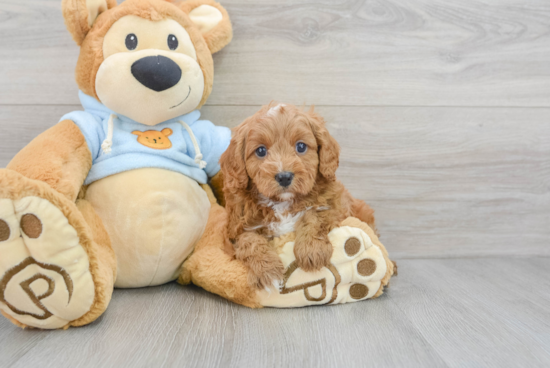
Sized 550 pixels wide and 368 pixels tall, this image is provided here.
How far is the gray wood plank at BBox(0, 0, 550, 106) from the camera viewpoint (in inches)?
58.7

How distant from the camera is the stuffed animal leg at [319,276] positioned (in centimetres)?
111

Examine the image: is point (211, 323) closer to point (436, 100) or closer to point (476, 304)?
point (476, 304)

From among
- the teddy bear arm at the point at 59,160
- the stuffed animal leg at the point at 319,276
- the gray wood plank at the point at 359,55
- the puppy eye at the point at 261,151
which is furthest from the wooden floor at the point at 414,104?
the puppy eye at the point at 261,151

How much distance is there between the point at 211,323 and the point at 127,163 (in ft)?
1.74

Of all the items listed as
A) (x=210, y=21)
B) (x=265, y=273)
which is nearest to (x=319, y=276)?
(x=265, y=273)

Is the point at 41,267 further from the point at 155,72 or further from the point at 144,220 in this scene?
the point at 155,72

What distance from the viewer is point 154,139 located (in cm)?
129

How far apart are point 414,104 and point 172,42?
0.94 meters

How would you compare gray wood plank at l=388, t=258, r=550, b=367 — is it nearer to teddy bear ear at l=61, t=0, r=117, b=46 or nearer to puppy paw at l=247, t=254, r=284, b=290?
puppy paw at l=247, t=254, r=284, b=290

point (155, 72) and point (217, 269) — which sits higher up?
point (155, 72)

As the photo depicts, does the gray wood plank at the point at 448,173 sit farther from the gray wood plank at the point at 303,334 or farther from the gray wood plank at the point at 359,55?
the gray wood plank at the point at 303,334

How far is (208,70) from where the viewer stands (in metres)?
1.32

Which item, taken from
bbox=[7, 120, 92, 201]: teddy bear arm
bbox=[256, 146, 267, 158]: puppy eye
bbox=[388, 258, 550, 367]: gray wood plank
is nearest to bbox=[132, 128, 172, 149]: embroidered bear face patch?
bbox=[7, 120, 92, 201]: teddy bear arm

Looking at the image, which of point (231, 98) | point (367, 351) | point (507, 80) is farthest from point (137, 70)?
point (507, 80)
